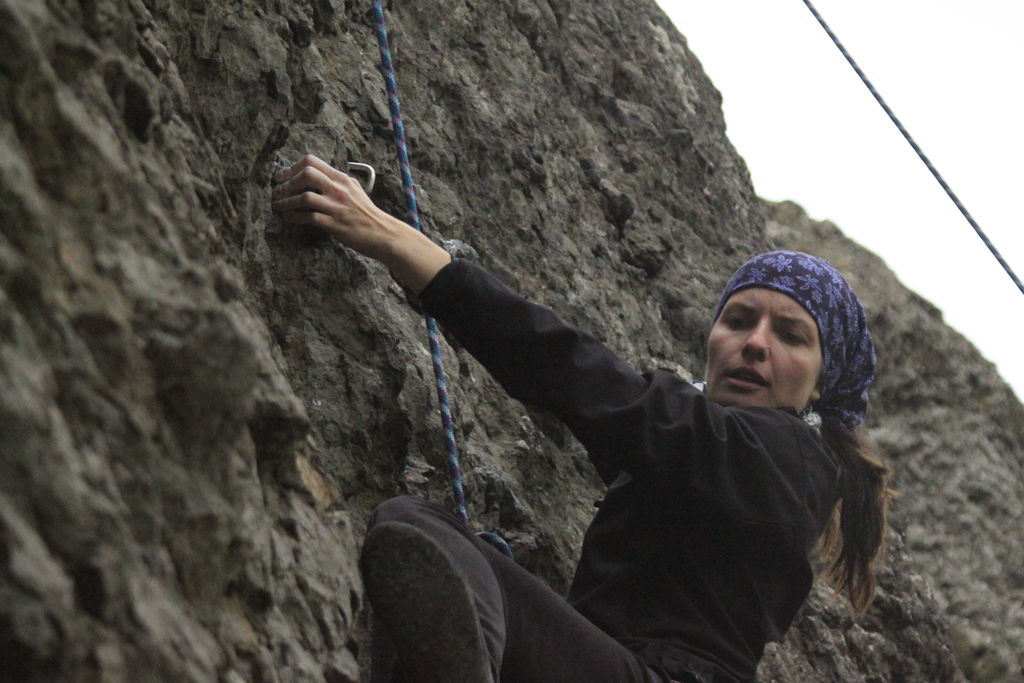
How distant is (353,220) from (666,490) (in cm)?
110

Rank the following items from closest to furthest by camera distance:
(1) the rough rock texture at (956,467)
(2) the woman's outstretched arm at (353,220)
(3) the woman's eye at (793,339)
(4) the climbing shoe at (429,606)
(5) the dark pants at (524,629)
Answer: (4) the climbing shoe at (429,606) < (5) the dark pants at (524,629) < (2) the woman's outstretched arm at (353,220) < (3) the woman's eye at (793,339) < (1) the rough rock texture at (956,467)

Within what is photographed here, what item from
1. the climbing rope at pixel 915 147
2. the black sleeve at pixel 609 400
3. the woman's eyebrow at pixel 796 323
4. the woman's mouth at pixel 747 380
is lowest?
the black sleeve at pixel 609 400

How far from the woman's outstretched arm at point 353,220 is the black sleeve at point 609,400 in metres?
0.08

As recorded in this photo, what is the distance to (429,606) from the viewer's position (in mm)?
2521

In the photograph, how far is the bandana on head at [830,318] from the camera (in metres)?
4.07

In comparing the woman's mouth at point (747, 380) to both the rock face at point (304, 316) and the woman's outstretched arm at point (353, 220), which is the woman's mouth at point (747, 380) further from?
the woman's outstretched arm at point (353, 220)

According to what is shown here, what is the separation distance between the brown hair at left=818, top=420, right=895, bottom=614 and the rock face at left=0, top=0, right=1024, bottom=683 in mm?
944

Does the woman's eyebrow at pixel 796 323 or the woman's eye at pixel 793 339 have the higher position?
the woman's eyebrow at pixel 796 323

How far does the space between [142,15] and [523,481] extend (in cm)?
229

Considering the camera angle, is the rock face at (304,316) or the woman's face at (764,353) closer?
the rock face at (304,316)

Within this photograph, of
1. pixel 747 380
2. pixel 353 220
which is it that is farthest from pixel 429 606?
pixel 747 380

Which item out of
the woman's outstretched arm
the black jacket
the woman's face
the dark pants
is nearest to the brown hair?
the woman's face

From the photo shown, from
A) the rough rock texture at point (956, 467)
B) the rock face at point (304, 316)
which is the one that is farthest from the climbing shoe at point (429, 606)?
the rough rock texture at point (956, 467)

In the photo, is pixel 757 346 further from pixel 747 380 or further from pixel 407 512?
pixel 407 512
